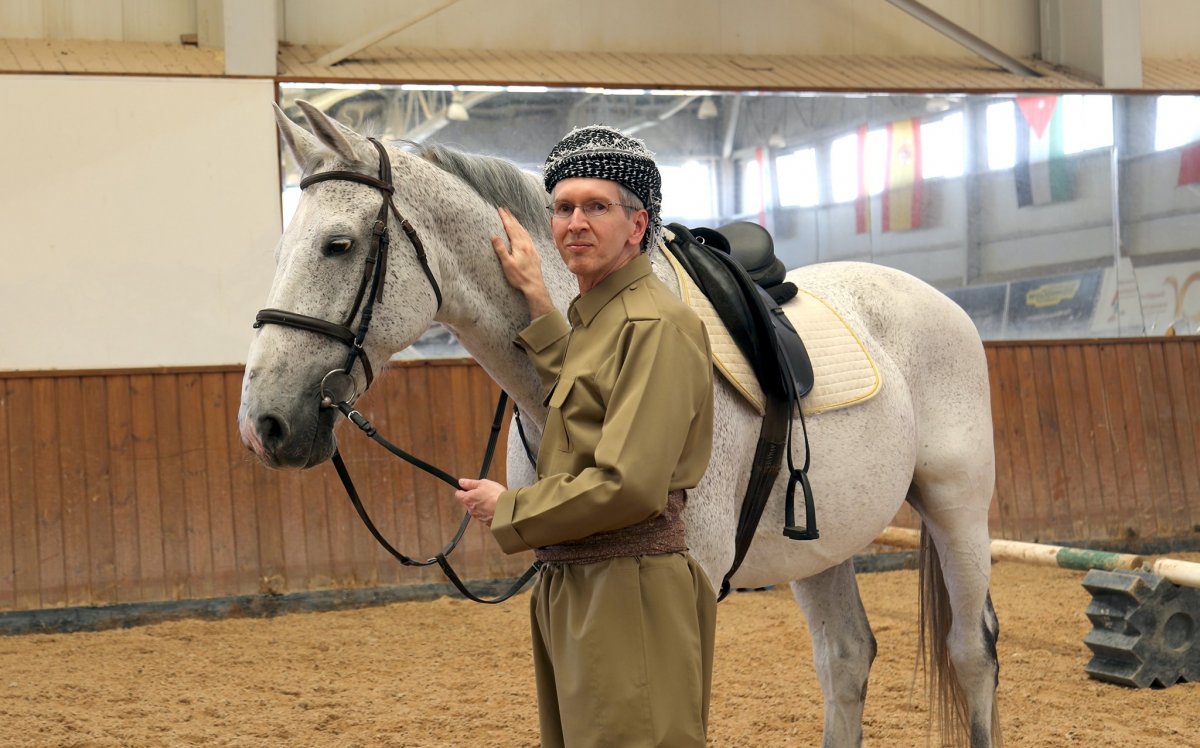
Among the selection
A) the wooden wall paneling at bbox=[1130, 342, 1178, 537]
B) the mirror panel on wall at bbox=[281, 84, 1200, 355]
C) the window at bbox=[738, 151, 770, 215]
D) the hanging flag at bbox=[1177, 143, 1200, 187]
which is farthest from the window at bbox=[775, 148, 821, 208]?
the hanging flag at bbox=[1177, 143, 1200, 187]

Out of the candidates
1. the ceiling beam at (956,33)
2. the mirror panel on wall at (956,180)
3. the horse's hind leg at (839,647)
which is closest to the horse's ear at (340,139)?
the horse's hind leg at (839,647)

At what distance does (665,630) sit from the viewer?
1.51m

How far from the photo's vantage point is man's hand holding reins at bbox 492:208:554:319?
2057mm

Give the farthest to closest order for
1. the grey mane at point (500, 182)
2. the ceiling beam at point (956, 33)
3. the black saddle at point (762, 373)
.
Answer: the ceiling beam at point (956, 33) < the black saddle at point (762, 373) < the grey mane at point (500, 182)

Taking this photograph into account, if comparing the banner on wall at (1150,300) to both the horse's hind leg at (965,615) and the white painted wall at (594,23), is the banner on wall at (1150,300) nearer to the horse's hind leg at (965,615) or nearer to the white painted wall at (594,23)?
the white painted wall at (594,23)

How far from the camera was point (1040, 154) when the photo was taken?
7.66 m

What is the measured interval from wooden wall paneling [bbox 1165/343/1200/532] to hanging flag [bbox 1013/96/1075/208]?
1.35m

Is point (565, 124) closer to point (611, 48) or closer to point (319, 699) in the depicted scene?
point (611, 48)

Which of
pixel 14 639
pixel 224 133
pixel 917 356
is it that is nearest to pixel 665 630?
pixel 917 356

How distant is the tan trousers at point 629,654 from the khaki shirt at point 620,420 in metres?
0.10

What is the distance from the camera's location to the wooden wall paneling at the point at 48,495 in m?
5.66

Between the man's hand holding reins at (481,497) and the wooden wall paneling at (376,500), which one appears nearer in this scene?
the man's hand holding reins at (481,497)

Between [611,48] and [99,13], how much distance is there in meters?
3.29

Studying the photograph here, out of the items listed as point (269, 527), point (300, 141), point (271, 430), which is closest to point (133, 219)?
point (269, 527)
